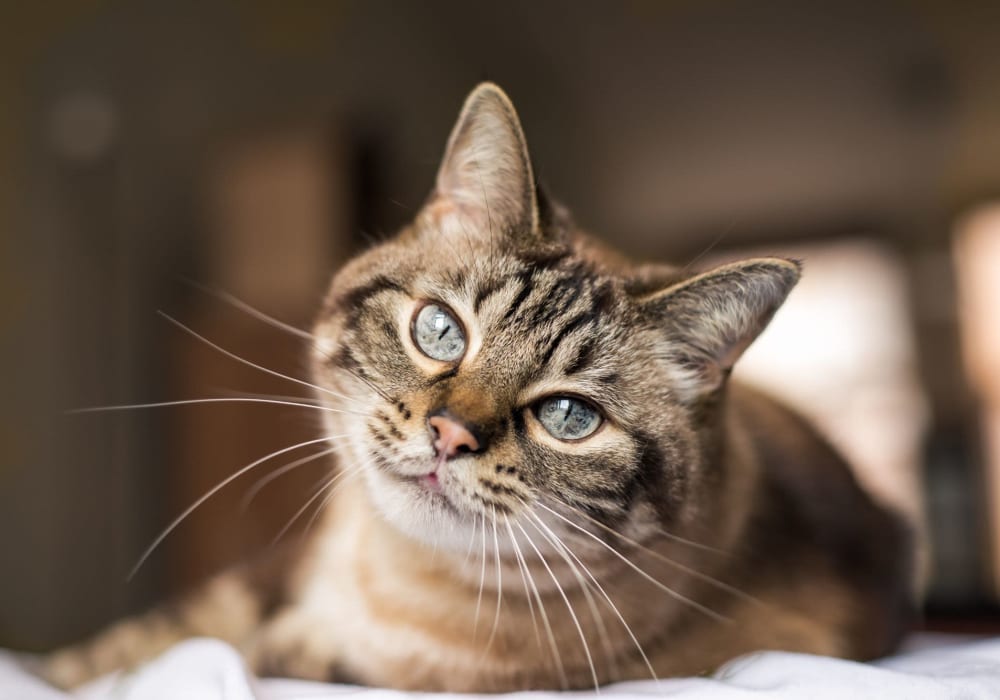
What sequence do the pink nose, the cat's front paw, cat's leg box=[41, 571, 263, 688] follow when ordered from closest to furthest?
the pink nose
the cat's front paw
cat's leg box=[41, 571, 263, 688]

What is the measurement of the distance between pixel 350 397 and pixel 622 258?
1.83 ft

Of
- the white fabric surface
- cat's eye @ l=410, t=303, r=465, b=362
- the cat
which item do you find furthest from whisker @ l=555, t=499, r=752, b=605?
cat's eye @ l=410, t=303, r=465, b=362

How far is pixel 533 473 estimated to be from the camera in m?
0.96

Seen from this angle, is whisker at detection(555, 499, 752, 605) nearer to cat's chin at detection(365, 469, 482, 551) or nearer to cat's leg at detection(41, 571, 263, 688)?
cat's chin at detection(365, 469, 482, 551)

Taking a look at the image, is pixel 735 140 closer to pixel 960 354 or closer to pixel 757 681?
pixel 960 354

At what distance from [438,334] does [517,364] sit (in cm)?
12

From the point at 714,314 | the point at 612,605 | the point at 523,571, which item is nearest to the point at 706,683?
the point at 612,605

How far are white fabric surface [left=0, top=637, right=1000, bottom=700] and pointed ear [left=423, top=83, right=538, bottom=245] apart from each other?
0.61m

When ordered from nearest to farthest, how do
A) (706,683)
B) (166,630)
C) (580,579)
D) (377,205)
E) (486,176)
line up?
(706,683) → (580,579) → (486,176) → (166,630) → (377,205)

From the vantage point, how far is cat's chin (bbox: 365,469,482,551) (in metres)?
0.95

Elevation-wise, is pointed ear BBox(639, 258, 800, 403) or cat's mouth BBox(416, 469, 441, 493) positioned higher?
pointed ear BBox(639, 258, 800, 403)

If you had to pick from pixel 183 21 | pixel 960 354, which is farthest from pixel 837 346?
pixel 183 21

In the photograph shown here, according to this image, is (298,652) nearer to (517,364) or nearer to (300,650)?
(300,650)

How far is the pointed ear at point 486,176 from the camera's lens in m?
1.08
